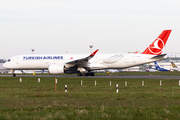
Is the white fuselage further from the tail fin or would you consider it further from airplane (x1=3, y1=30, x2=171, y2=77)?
the tail fin

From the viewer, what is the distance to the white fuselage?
4934 centimetres

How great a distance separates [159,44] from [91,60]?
1306 cm

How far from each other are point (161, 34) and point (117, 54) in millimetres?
9039

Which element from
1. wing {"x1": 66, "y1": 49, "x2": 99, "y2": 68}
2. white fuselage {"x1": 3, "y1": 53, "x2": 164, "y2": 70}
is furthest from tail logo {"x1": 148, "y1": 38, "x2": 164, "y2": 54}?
wing {"x1": 66, "y1": 49, "x2": 99, "y2": 68}

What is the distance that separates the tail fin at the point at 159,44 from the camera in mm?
49594

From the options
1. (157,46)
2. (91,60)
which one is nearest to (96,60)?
(91,60)

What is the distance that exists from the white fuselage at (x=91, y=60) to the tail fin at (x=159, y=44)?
1545 mm

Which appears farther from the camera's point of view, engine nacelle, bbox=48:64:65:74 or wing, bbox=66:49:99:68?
wing, bbox=66:49:99:68

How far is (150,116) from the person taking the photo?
10.9 m

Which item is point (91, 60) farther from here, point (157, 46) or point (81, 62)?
point (157, 46)

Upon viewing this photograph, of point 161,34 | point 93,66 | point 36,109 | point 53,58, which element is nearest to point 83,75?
point 93,66

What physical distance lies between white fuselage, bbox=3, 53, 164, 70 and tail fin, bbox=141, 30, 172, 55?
1.54m

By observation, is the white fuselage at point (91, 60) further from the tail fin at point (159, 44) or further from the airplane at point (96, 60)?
the tail fin at point (159, 44)

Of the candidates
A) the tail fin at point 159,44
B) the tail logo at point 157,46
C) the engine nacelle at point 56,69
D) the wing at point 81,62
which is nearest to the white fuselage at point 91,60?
the wing at point 81,62
